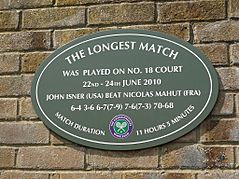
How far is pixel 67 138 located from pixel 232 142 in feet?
2.21

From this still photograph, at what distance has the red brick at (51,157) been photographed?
206cm

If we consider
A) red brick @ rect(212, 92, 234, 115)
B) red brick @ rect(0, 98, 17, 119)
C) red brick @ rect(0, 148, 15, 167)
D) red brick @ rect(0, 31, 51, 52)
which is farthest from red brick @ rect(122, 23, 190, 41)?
red brick @ rect(0, 148, 15, 167)

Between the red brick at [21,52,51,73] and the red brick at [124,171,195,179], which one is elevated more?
the red brick at [21,52,51,73]

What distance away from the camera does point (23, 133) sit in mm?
2129

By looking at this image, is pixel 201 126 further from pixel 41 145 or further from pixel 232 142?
pixel 41 145

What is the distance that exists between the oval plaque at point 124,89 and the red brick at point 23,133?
5cm

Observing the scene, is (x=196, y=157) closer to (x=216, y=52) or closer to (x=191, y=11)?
(x=216, y=52)

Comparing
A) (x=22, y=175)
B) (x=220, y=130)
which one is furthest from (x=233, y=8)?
(x=22, y=175)

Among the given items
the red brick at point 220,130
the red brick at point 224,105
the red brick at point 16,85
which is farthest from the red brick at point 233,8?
the red brick at point 16,85

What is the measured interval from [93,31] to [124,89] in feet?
0.98

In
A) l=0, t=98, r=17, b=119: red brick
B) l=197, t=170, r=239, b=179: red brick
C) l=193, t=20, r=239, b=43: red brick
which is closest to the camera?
l=197, t=170, r=239, b=179: red brick

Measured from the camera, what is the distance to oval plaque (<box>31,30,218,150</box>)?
2.01 meters

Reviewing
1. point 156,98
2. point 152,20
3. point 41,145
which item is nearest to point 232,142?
point 156,98

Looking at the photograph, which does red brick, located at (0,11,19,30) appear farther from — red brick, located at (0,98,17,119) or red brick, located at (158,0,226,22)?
red brick, located at (158,0,226,22)
